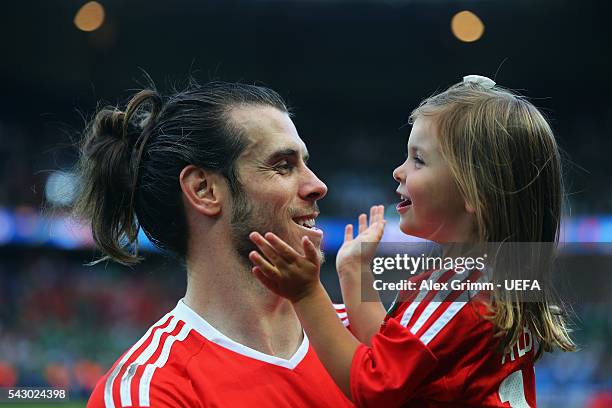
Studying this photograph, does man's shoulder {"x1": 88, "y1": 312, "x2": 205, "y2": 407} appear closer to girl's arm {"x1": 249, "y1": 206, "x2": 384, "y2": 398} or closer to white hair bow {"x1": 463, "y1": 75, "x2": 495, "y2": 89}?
girl's arm {"x1": 249, "y1": 206, "x2": 384, "y2": 398}

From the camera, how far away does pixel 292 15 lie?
14.7 metres

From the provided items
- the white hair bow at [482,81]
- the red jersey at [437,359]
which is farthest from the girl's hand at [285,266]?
the white hair bow at [482,81]

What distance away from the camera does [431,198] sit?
2.57 meters

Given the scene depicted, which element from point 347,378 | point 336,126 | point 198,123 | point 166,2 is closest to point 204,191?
point 198,123

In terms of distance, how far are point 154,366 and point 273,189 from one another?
2.21ft

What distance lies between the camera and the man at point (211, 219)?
2.42 metres

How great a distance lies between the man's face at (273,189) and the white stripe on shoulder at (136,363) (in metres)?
0.37

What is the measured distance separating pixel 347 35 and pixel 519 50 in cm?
305

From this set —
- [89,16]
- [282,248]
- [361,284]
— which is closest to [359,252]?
[361,284]

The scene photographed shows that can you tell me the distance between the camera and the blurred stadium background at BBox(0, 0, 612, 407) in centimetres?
1404

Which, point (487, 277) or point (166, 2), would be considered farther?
point (166, 2)

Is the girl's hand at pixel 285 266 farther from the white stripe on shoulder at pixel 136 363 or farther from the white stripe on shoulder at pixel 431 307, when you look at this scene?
the white stripe on shoulder at pixel 136 363

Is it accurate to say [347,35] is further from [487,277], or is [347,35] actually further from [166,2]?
[487,277]

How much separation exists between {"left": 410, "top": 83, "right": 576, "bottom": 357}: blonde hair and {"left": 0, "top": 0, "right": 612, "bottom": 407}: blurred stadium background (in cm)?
1081
